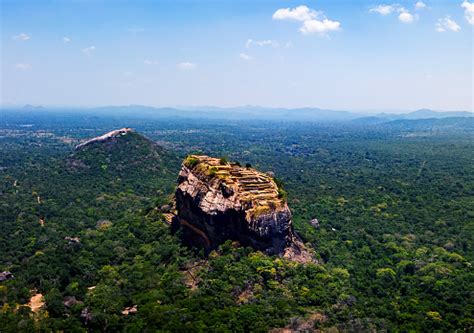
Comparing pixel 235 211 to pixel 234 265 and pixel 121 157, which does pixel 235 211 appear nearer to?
pixel 234 265

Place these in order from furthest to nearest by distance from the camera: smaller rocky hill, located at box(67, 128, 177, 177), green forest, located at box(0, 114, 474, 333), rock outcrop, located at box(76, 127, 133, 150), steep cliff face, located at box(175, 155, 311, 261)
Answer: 1. rock outcrop, located at box(76, 127, 133, 150)
2. smaller rocky hill, located at box(67, 128, 177, 177)
3. steep cliff face, located at box(175, 155, 311, 261)
4. green forest, located at box(0, 114, 474, 333)

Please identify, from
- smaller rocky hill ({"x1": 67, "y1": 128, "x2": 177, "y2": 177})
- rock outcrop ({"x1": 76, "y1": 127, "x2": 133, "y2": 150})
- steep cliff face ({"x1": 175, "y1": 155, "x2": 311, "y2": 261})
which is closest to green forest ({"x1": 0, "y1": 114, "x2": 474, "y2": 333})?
steep cliff face ({"x1": 175, "y1": 155, "x2": 311, "y2": 261})

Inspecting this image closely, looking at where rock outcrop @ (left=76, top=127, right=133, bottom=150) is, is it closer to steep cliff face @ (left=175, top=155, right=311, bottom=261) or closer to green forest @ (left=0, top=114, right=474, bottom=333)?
green forest @ (left=0, top=114, right=474, bottom=333)

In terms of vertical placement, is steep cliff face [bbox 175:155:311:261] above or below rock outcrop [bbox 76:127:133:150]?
below

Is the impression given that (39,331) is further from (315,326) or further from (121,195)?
(121,195)

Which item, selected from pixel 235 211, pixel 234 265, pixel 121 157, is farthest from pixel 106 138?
pixel 234 265

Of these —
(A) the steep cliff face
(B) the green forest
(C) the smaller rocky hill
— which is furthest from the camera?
(C) the smaller rocky hill

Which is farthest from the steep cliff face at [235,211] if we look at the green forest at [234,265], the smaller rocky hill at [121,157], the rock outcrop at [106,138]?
the rock outcrop at [106,138]

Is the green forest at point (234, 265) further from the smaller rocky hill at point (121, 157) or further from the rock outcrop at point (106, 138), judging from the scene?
the rock outcrop at point (106, 138)

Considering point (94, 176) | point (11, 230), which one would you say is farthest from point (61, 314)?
point (94, 176)
